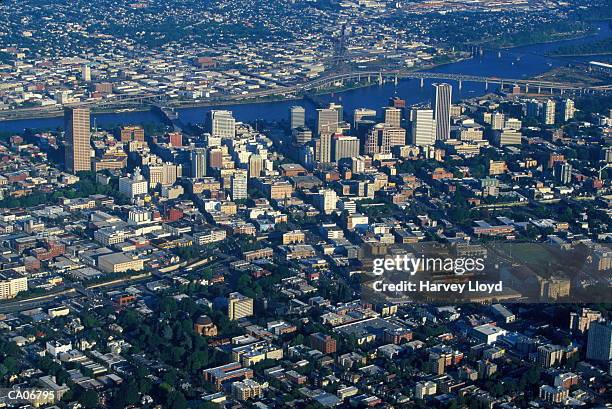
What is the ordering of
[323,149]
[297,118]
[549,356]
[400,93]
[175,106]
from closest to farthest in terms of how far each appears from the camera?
[549,356], [323,149], [297,118], [175,106], [400,93]

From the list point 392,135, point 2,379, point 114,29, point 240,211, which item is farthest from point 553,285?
point 114,29

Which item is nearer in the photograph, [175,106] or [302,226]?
[302,226]

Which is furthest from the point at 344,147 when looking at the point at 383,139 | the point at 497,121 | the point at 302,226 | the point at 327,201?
the point at 302,226

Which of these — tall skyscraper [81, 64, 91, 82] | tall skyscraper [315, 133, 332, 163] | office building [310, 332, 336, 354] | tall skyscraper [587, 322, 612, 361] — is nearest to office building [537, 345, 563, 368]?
tall skyscraper [587, 322, 612, 361]

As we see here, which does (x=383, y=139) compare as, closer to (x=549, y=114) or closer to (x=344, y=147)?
A: (x=344, y=147)

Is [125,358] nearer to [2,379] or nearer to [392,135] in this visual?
[2,379]

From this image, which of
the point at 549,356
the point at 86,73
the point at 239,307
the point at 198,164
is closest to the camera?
the point at 549,356

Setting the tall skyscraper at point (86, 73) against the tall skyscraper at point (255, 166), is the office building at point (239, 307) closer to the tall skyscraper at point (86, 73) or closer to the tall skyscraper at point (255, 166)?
the tall skyscraper at point (255, 166)
